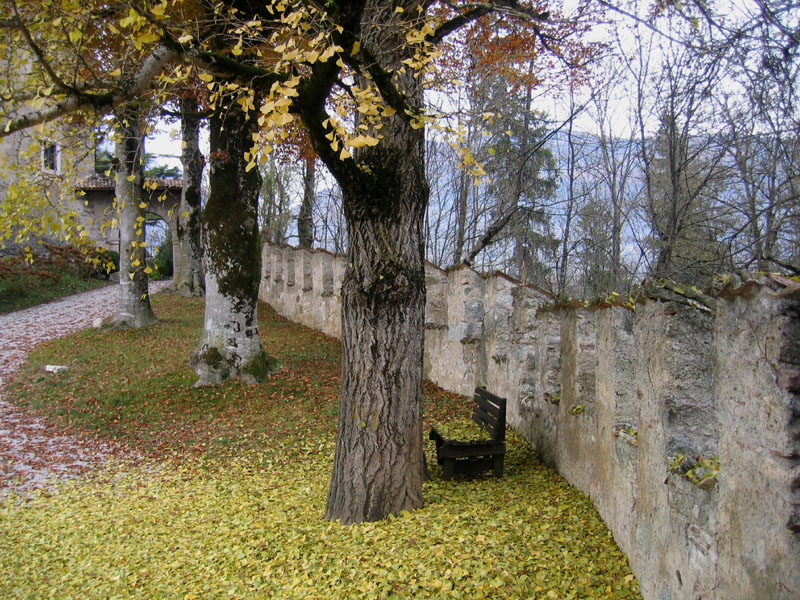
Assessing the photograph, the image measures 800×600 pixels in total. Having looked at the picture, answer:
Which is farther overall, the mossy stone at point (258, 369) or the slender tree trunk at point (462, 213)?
the slender tree trunk at point (462, 213)

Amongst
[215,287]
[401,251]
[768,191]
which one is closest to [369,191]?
[401,251]

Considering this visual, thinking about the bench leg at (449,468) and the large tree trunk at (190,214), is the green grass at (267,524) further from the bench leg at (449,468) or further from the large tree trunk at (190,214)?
the large tree trunk at (190,214)

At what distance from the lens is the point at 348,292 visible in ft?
16.5

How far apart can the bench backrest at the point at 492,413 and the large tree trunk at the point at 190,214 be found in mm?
10736

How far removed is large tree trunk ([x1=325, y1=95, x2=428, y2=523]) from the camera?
494cm

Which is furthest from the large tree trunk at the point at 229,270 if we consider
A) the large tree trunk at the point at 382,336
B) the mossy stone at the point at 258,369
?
the large tree trunk at the point at 382,336

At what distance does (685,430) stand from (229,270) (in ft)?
24.3

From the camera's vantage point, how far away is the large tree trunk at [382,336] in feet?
16.2

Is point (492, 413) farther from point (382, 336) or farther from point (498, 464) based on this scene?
point (382, 336)

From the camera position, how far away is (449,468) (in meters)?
5.83

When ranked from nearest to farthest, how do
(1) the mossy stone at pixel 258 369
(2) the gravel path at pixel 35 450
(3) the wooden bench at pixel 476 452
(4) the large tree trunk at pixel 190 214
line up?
(3) the wooden bench at pixel 476 452, (2) the gravel path at pixel 35 450, (1) the mossy stone at pixel 258 369, (4) the large tree trunk at pixel 190 214

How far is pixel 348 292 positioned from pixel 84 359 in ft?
27.7

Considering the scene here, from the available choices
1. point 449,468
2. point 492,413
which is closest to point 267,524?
point 449,468

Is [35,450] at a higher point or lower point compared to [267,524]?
lower
